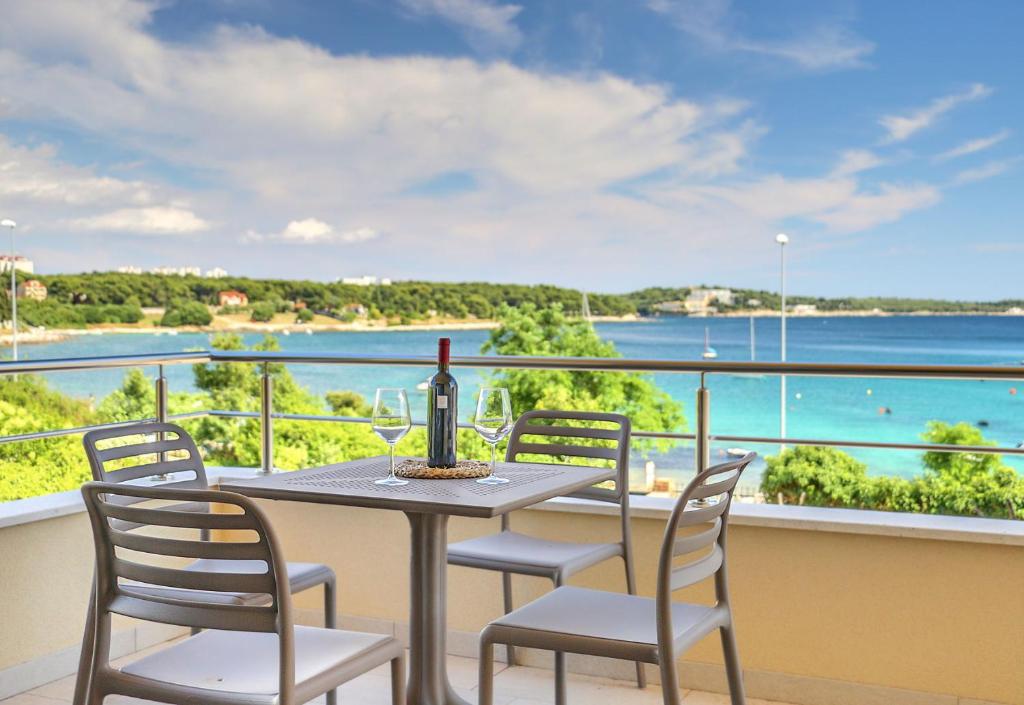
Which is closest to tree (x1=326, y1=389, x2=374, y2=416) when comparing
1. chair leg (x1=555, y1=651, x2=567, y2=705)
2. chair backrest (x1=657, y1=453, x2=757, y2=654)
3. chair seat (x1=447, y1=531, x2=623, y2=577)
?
chair seat (x1=447, y1=531, x2=623, y2=577)

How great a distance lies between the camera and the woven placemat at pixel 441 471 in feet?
8.74

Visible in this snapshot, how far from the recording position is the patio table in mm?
2355

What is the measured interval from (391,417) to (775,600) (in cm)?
147

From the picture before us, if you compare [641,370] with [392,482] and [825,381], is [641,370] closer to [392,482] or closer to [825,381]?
[392,482]

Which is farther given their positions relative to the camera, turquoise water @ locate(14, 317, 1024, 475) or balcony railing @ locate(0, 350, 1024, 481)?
turquoise water @ locate(14, 317, 1024, 475)

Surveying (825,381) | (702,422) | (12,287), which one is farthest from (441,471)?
(825,381)

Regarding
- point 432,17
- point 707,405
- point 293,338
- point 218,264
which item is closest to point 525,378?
point 293,338

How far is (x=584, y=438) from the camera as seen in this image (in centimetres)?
337

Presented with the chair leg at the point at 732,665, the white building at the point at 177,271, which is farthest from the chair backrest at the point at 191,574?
the white building at the point at 177,271

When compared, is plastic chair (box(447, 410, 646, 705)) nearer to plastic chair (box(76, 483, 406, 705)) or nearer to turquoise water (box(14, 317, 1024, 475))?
plastic chair (box(76, 483, 406, 705))

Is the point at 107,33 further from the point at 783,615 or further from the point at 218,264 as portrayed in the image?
the point at 783,615

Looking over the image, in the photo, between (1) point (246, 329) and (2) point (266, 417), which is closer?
(2) point (266, 417)

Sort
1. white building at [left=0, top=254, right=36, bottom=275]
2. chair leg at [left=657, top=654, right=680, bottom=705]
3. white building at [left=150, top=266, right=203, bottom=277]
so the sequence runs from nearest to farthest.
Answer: chair leg at [left=657, top=654, right=680, bottom=705], white building at [left=0, top=254, right=36, bottom=275], white building at [left=150, top=266, right=203, bottom=277]

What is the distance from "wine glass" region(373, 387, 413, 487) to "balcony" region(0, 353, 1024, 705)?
2.74 feet
